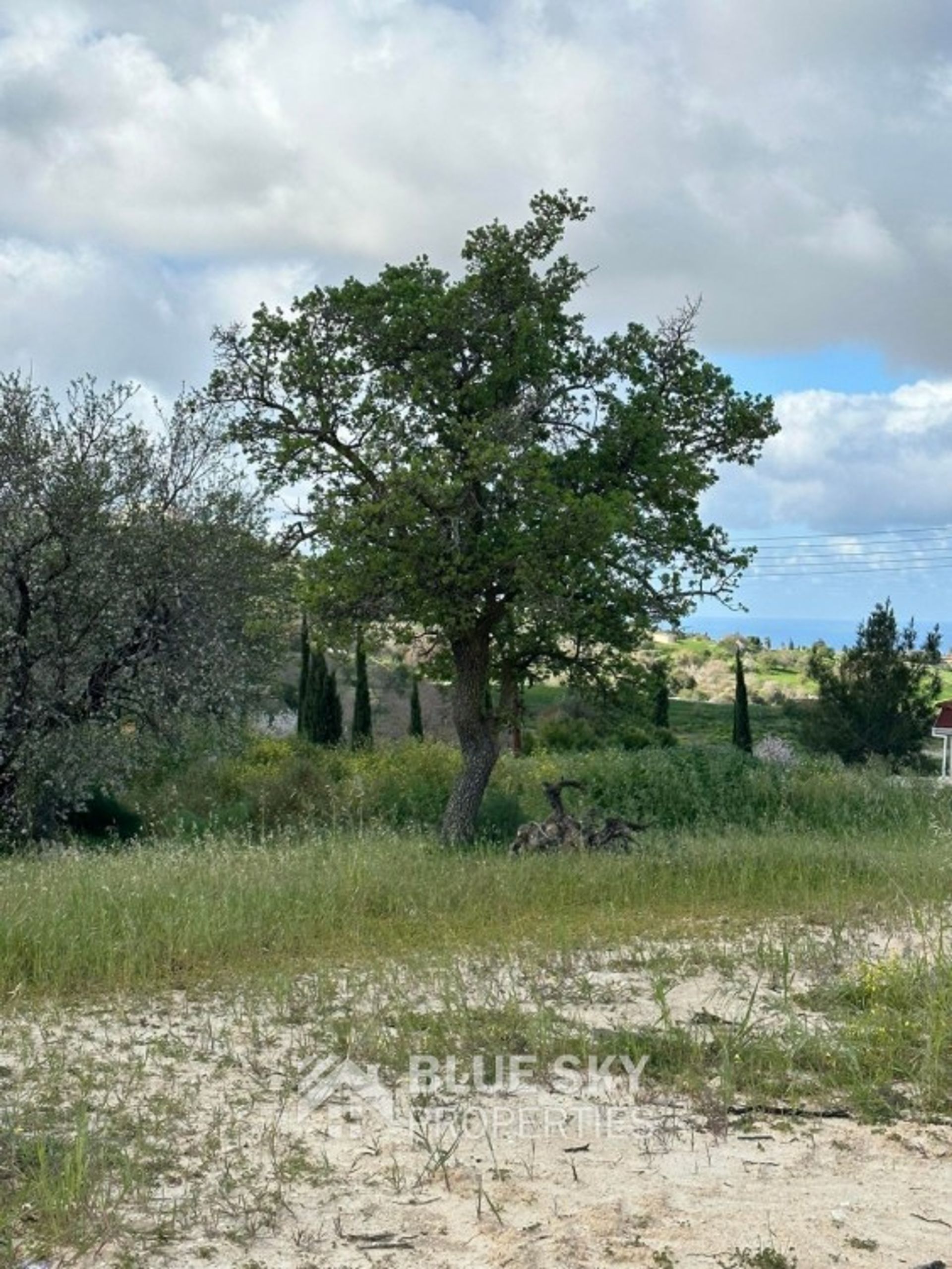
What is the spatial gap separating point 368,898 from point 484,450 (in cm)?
718

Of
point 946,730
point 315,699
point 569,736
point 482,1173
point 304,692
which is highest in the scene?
point 304,692

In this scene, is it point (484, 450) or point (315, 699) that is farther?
point (315, 699)

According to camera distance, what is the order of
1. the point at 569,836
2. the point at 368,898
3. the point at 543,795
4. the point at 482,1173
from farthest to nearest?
the point at 543,795 < the point at 569,836 < the point at 368,898 < the point at 482,1173

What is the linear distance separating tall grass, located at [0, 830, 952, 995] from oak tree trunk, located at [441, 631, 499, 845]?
12.9 feet

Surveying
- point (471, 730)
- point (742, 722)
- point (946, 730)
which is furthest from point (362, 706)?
point (471, 730)

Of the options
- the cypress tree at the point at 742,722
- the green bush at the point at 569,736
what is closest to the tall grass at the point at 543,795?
the green bush at the point at 569,736

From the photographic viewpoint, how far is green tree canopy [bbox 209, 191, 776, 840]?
55.8 feet

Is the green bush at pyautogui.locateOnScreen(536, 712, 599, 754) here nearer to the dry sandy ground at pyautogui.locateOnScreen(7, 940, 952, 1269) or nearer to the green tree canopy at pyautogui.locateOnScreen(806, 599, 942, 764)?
the green tree canopy at pyautogui.locateOnScreen(806, 599, 942, 764)

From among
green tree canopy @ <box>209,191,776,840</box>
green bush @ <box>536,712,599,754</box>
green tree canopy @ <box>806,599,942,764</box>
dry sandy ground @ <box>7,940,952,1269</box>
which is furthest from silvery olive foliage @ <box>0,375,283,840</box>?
green tree canopy @ <box>806,599,942,764</box>

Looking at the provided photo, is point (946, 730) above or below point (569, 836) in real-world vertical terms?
above

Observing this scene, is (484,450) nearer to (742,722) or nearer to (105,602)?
(105,602)

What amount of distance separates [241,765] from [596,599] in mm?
9783

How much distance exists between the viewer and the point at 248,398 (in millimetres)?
18734

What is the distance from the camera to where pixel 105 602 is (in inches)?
703
